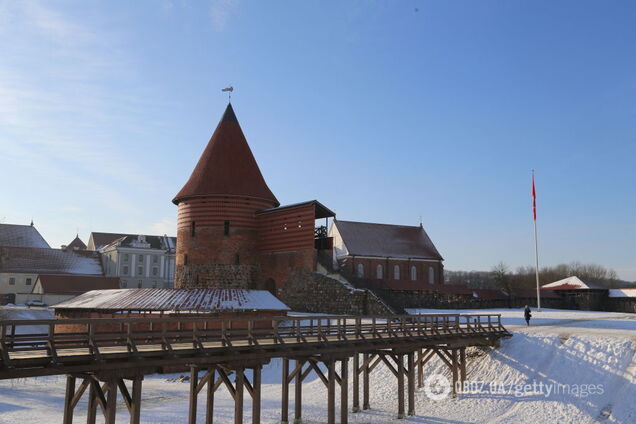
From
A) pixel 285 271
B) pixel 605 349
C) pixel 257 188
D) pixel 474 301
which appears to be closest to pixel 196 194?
pixel 257 188

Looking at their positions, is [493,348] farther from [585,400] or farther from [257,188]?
[257,188]

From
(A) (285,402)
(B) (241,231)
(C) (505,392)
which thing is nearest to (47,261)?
(B) (241,231)

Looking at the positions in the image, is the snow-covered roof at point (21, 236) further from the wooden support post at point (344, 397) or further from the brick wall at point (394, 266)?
the wooden support post at point (344, 397)

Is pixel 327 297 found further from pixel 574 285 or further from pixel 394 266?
pixel 574 285

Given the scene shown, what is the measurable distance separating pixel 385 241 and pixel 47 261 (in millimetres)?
36193

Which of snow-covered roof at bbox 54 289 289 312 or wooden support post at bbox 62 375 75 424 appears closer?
wooden support post at bbox 62 375 75 424

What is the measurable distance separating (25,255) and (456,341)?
173 ft

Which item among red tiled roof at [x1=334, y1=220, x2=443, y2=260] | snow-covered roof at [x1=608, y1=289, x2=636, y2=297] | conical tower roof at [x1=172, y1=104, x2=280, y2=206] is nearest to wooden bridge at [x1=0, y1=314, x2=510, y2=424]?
conical tower roof at [x1=172, y1=104, x2=280, y2=206]

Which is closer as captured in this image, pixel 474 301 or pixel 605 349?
pixel 605 349

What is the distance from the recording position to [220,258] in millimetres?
36219

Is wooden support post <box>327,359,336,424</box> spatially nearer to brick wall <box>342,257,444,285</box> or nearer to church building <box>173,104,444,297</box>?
church building <box>173,104,444,297</box>

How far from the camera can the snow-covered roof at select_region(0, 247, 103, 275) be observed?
5747 centimetres

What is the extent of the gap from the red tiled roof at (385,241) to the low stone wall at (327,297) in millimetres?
11229

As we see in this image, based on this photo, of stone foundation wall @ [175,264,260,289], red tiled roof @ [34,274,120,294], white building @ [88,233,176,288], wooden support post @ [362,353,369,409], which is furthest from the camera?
white building @ [88,233,176,288]
